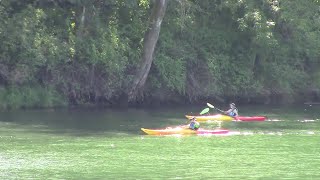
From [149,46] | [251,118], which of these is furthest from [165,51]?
[251,118]

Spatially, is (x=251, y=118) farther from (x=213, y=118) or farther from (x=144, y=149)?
(x=144, y=149)

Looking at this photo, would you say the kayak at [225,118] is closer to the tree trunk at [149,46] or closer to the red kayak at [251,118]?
the red kayak at [251,118]

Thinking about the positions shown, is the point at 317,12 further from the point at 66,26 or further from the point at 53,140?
the point at 53,140

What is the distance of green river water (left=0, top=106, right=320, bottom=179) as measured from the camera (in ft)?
77.8

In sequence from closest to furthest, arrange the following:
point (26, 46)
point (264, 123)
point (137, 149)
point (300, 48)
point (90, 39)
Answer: point (137, 149)
point (264, 123)
point (26, 46)
point (90, 39)
point (300, 48)

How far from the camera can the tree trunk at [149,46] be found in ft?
154

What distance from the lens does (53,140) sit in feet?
99.8

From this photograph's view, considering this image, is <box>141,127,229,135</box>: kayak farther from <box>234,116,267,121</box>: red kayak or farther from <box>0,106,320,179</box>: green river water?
<box>234,116,267,121</box>: red kayak

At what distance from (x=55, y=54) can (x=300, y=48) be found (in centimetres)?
1741

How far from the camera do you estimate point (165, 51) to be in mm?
49781

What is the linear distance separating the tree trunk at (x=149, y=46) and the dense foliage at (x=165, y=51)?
0.48 meters

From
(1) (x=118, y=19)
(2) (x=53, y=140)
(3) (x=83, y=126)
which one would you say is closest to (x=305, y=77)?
(1) (x=118, y=19)

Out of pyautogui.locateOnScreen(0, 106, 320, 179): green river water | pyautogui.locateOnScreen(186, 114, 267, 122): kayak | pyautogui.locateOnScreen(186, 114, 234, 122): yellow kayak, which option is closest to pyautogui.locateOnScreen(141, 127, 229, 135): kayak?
pyautogui.locateOnScreen(0, 106, 320, 179): green river water

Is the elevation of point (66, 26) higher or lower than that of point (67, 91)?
higher
